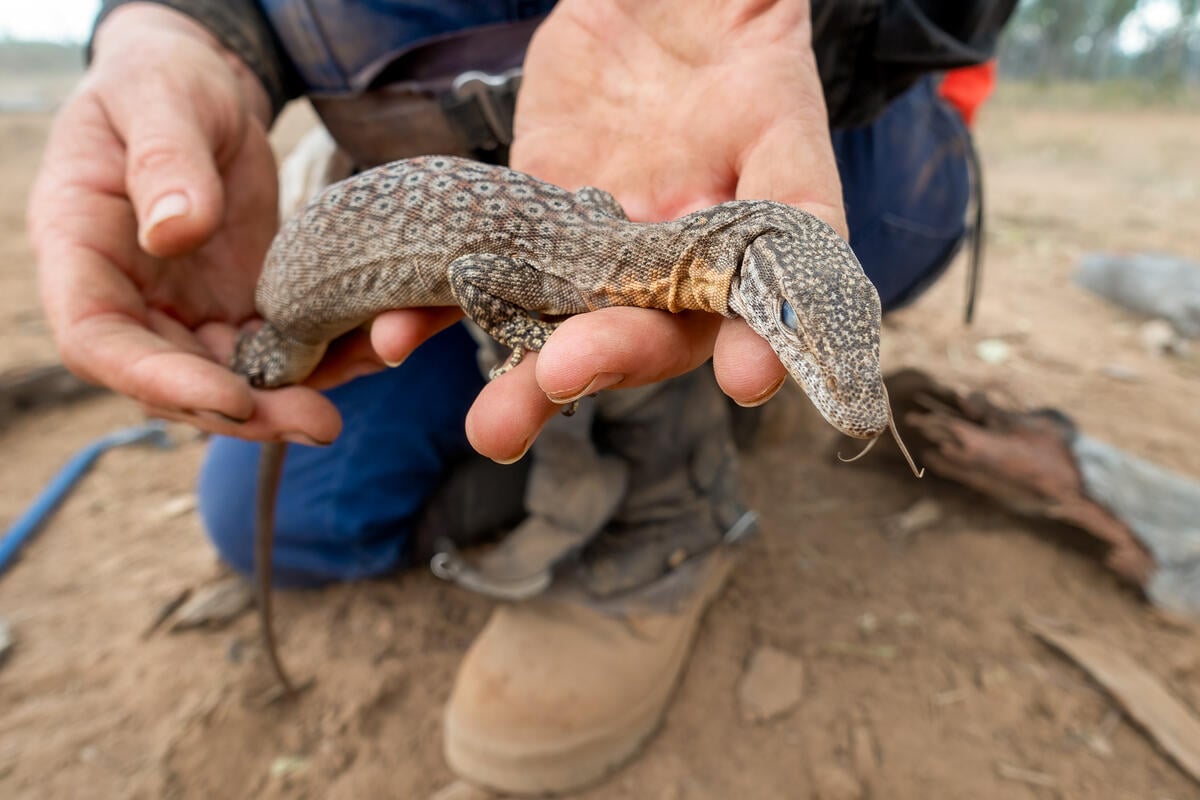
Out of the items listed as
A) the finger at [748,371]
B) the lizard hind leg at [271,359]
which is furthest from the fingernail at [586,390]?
the lizard hind leg at [271,359]

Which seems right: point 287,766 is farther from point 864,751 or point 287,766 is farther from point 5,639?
point 864,751

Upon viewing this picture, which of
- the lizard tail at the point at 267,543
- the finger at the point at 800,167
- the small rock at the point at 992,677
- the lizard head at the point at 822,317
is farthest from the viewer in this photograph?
the lizard tail at the point at 267,543

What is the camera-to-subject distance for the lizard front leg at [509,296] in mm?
3135

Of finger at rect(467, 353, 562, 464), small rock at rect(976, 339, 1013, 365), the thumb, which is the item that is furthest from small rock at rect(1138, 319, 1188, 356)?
the thumb

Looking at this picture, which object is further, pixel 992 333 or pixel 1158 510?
pixel 992 333

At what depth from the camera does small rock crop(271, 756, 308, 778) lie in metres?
3.85

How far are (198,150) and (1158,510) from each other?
5620mm

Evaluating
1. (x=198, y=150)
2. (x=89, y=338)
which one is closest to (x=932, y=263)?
(x=198, y=150)

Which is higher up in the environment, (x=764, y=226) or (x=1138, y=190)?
(x=764, y=226)

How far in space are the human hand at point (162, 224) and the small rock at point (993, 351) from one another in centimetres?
653

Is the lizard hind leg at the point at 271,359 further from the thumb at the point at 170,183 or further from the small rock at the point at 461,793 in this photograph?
the small rock at the point at 461,793

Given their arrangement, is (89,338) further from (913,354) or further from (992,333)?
(992,333)

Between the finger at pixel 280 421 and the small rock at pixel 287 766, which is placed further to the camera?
the small rock at pixel 287 766

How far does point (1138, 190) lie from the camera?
1566 centimetres
